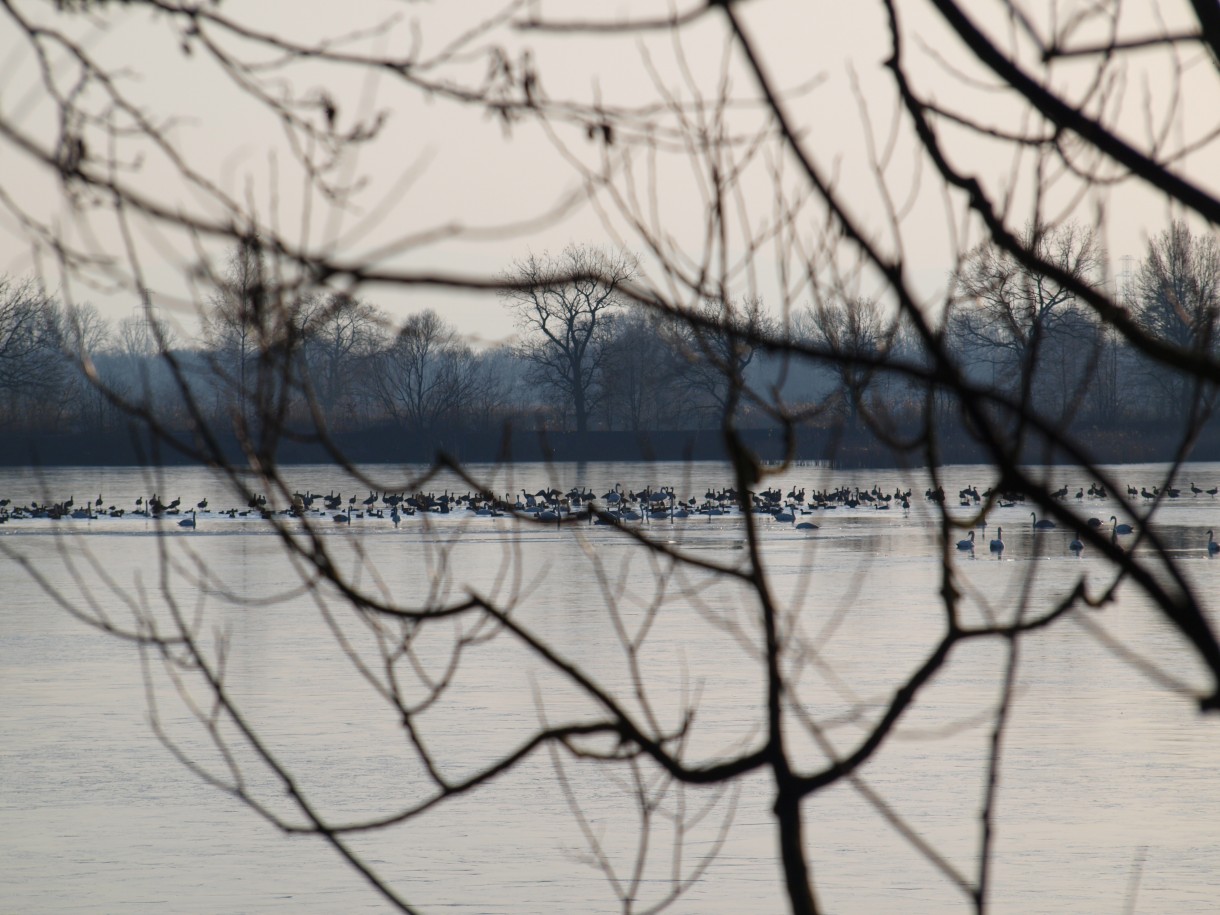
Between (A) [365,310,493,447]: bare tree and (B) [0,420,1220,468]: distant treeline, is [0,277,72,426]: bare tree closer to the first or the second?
(B) [0,420,1220,468]: distant treeline

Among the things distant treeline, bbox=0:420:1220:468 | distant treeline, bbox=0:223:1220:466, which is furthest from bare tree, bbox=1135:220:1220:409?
distant treeline, bbox=0:420:1220:468

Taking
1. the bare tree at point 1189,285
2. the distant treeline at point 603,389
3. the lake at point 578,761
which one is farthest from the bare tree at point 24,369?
the bare tree at point 1189,285

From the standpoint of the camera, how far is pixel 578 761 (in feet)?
28.7

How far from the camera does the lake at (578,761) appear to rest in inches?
259

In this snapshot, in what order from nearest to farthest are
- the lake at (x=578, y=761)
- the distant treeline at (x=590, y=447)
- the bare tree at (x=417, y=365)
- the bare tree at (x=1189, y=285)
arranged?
the bare tree at (x=1189, y=285), the bare tree at (x=417, y=365), the lake at (x=578, y=761), the distant treeline at (x=590, y=447)

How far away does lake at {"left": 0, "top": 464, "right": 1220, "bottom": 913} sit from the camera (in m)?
6.58

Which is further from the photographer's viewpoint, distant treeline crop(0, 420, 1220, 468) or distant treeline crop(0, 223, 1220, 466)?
distant treeline crop(0, 420, 1220, 468)

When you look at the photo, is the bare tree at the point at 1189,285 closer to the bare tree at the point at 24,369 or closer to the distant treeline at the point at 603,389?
the distant treeline at the point at 603,389

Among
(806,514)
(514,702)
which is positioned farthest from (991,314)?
(806,514)

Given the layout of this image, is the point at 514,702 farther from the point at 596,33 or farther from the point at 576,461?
the point at 576,461

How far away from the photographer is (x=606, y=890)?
6.88 meters

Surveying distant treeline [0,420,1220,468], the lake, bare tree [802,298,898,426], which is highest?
distant treeline [0,420,1220,468]

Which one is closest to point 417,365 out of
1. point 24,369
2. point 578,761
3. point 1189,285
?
point 578,761

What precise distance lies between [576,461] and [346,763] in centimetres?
3912
